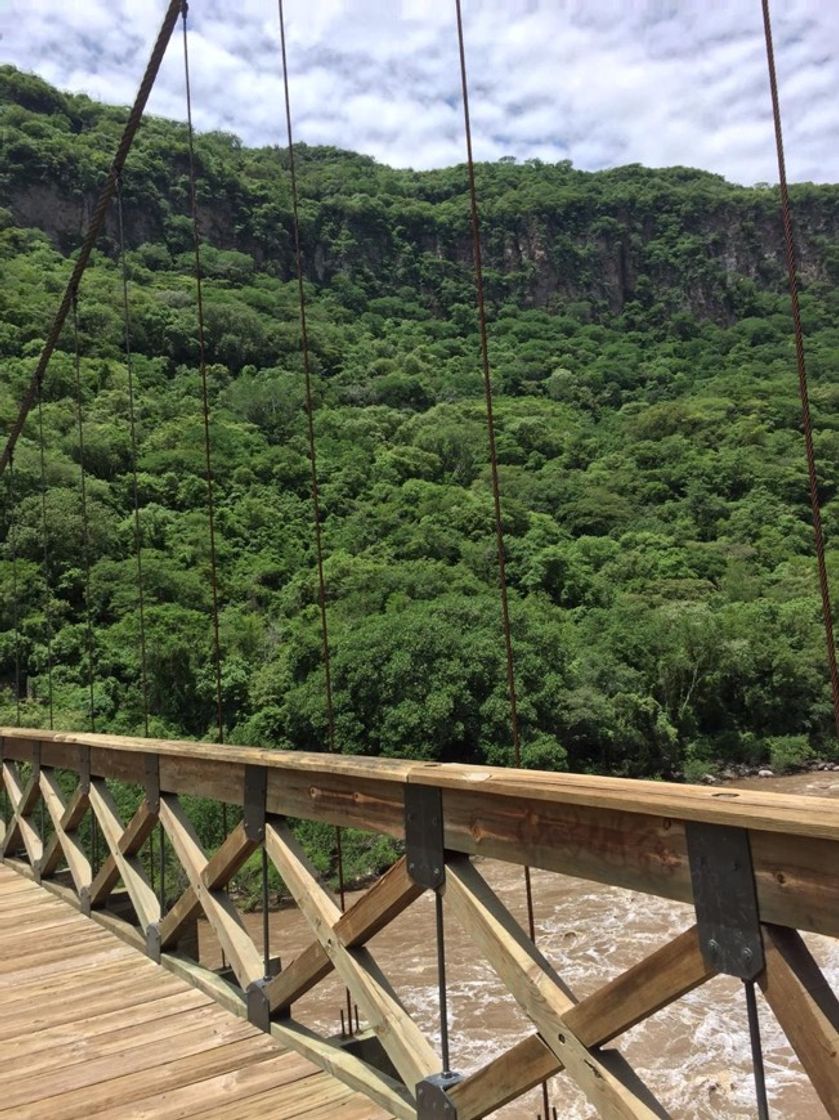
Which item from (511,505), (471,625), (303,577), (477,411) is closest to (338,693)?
(471,625)

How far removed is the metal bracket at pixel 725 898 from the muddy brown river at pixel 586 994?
614cm

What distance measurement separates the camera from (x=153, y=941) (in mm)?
2568

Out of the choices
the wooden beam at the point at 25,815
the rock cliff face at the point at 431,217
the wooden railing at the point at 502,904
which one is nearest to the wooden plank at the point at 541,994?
the wooden railing at the point at 502,904

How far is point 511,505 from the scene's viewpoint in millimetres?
30594

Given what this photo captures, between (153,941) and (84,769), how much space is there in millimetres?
846

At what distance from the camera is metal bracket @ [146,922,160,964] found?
2.55m

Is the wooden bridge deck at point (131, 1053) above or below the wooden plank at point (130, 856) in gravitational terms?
below

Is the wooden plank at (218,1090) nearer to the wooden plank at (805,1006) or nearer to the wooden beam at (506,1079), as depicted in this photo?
the wooden beam at (506,1079)

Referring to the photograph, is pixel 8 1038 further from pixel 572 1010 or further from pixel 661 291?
pixel 661 291

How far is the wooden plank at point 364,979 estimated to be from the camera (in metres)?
1.46

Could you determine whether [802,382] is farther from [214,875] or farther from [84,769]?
[84,769]

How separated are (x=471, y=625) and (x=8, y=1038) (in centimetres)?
1728

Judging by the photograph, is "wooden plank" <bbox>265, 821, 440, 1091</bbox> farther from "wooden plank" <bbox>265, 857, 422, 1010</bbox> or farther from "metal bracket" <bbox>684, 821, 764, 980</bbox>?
"metal bracket" <bbox>684, 821, 764, 980</bbox>

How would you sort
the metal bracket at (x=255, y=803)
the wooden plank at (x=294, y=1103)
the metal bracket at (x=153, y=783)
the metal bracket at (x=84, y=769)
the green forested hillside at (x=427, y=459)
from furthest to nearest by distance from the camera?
the green forested hillside at (x=427, y=459), the metal bracket at (x=84, y=769), the metal bracket at (x=153, y=783), the metal bracket at (x=255, y=803), the wooden plank at (x=294, y=1103)
